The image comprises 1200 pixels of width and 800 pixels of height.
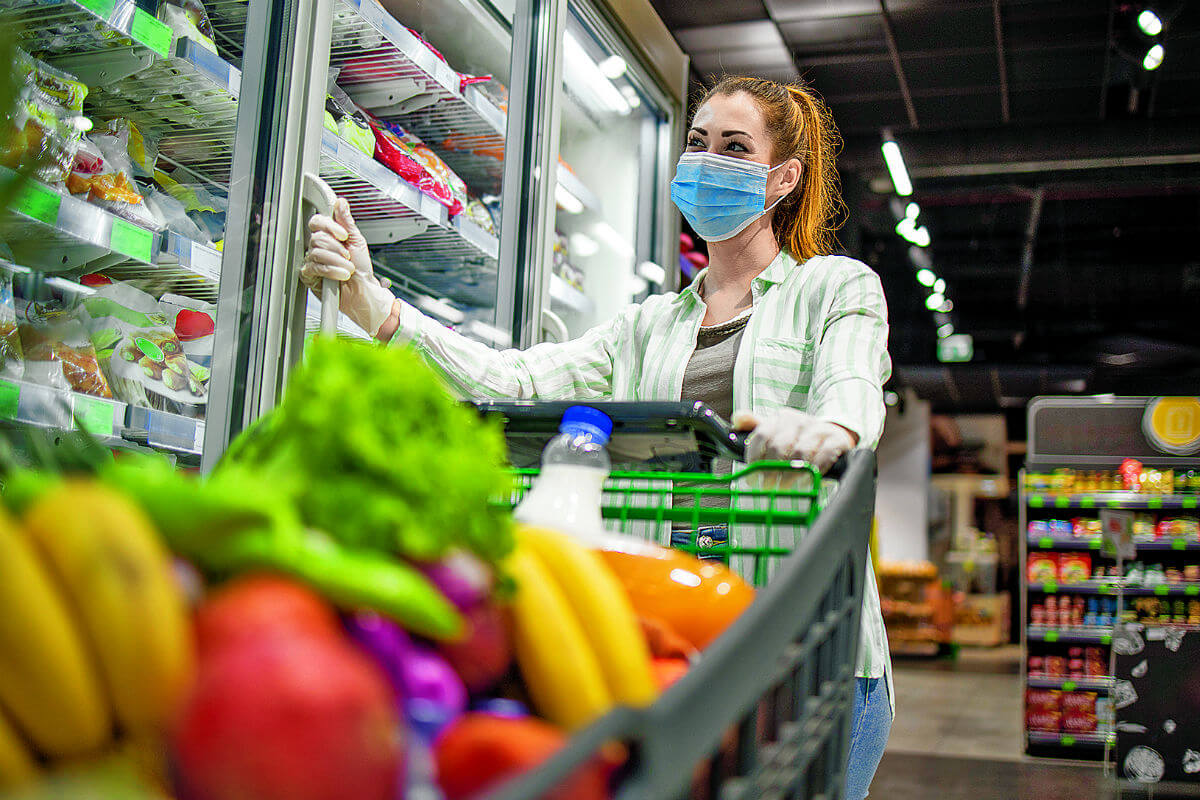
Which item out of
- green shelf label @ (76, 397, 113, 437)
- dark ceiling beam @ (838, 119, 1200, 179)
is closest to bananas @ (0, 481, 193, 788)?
green shelf label @ (76, 397, 113, 437)

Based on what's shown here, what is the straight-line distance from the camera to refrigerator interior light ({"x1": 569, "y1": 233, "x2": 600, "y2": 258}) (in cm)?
400

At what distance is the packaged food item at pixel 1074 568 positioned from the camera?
8086mm

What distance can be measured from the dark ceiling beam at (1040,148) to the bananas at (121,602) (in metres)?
7.52

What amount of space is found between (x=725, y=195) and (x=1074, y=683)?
7122 mm

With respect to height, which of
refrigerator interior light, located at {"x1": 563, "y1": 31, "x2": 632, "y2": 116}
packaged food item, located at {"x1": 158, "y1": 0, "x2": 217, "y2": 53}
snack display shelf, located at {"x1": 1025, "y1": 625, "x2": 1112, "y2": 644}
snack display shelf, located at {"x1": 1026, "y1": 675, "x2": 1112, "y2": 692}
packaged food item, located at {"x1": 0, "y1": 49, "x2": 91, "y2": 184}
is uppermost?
refrigerator interior light, located at {"x1": 563, "y1": 31, "x2": 632, "y2": 116}

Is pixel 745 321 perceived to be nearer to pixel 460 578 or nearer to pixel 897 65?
pixel 460 578

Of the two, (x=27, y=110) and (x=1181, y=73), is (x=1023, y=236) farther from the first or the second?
(x=27, y=110)

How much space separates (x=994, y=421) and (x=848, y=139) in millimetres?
14538

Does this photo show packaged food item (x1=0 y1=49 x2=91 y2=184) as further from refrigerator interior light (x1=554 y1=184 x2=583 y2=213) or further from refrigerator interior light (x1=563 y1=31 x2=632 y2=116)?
refrigerator interior light (x1=563 y1=31 x2=632 y2=116)

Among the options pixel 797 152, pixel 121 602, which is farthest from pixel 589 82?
pixel 121 602

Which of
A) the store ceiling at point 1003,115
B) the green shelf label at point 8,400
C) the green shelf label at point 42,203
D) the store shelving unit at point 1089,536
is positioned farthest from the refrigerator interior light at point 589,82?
the store shelving unit at point 1089,536

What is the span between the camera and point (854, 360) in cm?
132

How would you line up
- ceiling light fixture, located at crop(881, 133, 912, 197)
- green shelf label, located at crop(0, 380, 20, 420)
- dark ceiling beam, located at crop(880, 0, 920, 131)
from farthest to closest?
ceiling light fixture, located at crop(881, 133, 912, 197)
dark ceiling beam, located at crop(880, 0, 920, 131)
green shelf label, located at crop(0, 380, 20, 420)

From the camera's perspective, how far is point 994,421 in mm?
20672
